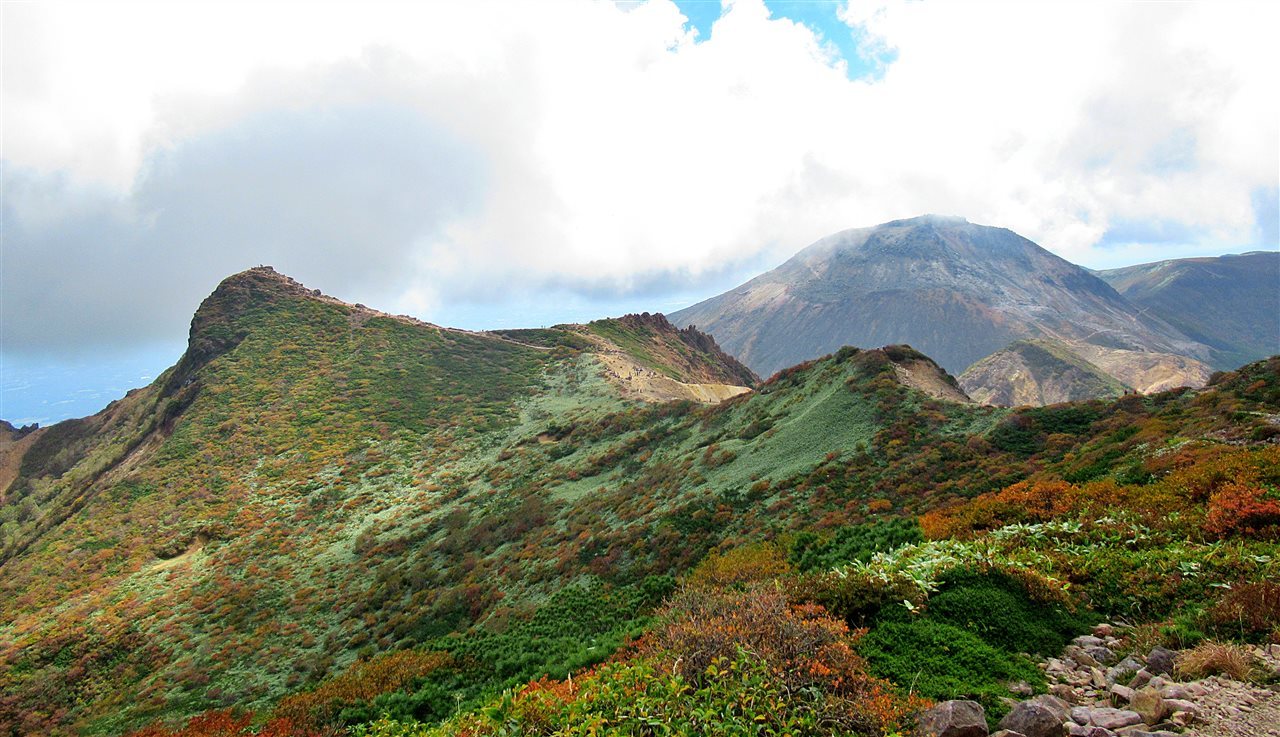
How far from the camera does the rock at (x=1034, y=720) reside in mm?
5832

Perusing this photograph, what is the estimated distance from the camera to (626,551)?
23.0 meters

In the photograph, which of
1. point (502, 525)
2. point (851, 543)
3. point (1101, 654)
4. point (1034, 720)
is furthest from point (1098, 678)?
point (502, 525)

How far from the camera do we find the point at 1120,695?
21.2 ft

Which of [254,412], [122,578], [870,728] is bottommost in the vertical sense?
[870,728]

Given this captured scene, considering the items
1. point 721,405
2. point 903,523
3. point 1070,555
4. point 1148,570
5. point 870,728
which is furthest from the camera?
point 721,405

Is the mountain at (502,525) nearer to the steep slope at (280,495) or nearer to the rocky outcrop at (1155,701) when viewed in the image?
the steep slope at (280,495)

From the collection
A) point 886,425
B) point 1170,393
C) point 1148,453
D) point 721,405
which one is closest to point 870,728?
point 1148,453

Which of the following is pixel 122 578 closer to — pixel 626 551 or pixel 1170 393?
pixel 626 551

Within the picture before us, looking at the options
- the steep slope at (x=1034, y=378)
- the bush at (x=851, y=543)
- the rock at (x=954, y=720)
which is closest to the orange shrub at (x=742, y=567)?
the bush at (x=851, y=543)

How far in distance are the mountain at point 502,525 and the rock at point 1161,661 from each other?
1.52 m

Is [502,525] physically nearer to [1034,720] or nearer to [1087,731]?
[1034,720]

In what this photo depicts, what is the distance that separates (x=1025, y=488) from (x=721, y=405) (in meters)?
25.8

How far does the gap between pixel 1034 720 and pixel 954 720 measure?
2.75ft

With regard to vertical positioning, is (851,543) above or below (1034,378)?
above
